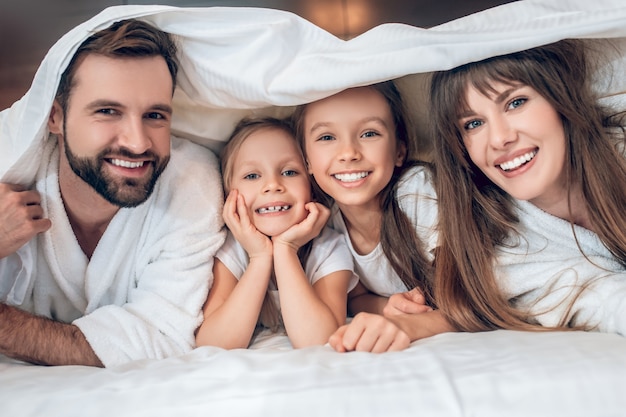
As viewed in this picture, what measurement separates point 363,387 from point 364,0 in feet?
2.63

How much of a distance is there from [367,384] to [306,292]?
11.0 inches

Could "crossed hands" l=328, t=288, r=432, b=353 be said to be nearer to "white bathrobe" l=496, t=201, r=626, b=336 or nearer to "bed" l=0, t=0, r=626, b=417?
"bed" l=0, t=0, r=626, b=417

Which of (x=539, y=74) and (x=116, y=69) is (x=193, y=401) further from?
(x=539, y=74)

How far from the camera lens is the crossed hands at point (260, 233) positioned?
1.01 meters

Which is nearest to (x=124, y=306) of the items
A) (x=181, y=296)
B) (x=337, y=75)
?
(x=181, y=296)

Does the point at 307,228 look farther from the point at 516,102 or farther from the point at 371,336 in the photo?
the point at 516,102

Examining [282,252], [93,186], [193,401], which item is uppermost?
[93,186]

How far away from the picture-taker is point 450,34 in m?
0.89

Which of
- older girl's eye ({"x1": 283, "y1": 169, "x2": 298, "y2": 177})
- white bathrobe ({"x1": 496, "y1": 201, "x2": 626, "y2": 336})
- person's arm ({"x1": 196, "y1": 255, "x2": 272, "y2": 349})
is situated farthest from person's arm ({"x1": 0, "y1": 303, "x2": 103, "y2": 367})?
white bathrobe ({"x1": 496, "y1": 201, "x2": 626, "y2": 336})

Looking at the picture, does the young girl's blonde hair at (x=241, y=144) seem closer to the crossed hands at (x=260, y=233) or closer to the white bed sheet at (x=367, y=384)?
the crossed hands at (x=260, y=233)

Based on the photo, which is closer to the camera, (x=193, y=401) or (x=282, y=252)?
(x=193, y=401)

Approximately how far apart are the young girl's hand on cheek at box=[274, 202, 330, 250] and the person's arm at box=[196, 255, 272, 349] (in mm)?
41

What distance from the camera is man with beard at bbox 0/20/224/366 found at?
35.7 inches

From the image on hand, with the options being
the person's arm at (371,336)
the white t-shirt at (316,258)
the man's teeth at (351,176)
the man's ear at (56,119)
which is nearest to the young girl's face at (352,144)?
the man's teeth at (351,176)
